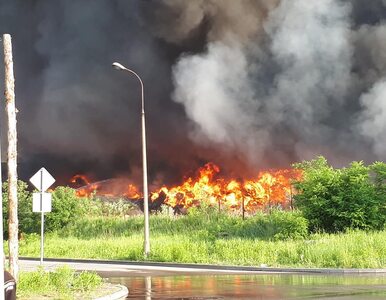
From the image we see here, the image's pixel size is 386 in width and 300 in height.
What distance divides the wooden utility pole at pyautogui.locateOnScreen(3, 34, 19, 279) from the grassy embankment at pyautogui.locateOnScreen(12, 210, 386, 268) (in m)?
12.9

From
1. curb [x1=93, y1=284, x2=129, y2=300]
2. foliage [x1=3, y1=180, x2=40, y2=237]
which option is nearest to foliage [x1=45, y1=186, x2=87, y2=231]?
foliage [x1=3, y1=180, x2=40, y2=237]

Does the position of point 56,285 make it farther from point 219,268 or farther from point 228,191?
point 228,191

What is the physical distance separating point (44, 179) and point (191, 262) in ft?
37.5

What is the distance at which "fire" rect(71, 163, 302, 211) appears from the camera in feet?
189

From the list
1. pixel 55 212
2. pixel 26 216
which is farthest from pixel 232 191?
pixel 26 216

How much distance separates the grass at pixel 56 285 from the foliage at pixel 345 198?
76.2 ft

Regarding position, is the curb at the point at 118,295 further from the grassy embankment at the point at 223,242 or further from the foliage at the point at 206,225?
the foliage at the point at 206,225

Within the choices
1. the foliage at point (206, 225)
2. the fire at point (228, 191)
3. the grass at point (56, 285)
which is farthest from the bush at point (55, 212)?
the grass at point (56, 285)

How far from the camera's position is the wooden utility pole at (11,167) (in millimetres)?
17203

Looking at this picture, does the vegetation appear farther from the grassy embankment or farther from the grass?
the grass

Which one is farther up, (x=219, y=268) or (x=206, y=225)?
(x=206, y=225)

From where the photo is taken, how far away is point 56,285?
Answer: 1717cm

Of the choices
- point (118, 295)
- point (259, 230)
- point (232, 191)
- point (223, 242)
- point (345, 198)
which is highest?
point (232, 191)

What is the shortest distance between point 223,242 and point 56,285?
1673cm
